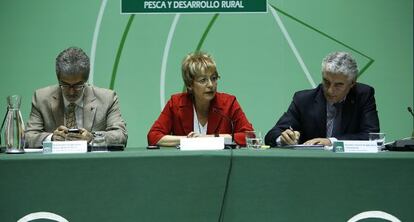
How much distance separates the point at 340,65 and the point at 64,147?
1615 mm

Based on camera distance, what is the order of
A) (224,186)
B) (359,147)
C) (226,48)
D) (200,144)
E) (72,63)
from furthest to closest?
1. (226,48)
2. (72,63)
3. (200,144)
4. (359,147)
5. (224,186)

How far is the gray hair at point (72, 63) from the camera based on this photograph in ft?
11.8

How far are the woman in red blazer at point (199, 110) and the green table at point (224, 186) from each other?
46.0 inches

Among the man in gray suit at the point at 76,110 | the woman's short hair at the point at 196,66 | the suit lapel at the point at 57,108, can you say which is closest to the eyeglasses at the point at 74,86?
the man in gray suit at the point at 76,110

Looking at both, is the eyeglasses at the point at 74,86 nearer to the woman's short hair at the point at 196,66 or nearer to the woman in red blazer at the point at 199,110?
the woman in red blazer at the point at 199,110

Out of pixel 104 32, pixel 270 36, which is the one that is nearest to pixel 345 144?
pixel 270 36

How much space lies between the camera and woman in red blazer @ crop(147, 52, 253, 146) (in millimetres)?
3887

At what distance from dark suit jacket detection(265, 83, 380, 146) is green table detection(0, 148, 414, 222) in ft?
3.62

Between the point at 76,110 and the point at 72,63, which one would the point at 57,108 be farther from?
the point at 72,63

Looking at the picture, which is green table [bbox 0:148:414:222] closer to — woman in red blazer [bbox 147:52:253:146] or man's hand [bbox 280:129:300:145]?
man's hand [bbox 280:129:300:145]

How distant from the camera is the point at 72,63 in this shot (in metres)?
3.59

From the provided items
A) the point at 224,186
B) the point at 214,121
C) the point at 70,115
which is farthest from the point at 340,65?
the point at 70,115

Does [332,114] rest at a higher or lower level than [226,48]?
lower

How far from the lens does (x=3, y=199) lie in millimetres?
2641
